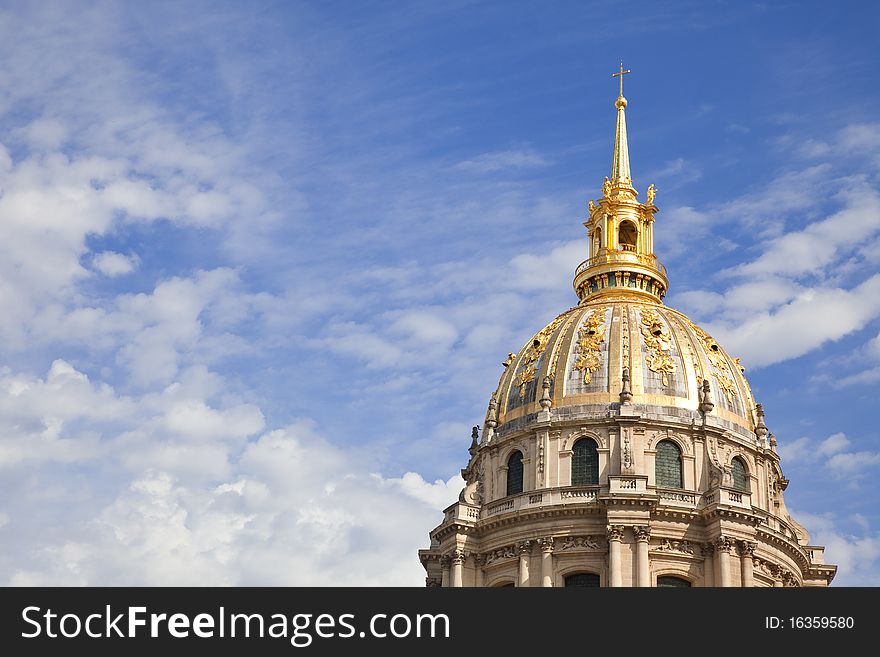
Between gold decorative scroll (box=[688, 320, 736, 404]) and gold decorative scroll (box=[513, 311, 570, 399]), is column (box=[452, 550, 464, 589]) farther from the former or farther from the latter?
gold decorative scroll (box=[688, 320, 736, 404])

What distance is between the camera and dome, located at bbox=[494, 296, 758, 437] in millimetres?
101625

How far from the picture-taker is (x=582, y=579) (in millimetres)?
95125

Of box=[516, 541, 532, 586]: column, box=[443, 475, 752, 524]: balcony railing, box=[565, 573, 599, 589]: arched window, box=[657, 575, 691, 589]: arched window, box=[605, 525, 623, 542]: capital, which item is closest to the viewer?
box=[605, 525, 623, 542]: capital

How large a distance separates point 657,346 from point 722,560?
620 inches

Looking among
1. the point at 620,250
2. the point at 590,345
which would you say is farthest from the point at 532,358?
the point at 620,250

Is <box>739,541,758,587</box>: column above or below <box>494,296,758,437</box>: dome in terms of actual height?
below

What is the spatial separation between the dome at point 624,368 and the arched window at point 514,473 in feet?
7.36

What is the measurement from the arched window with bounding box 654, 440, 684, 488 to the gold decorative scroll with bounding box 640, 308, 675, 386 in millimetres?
4370

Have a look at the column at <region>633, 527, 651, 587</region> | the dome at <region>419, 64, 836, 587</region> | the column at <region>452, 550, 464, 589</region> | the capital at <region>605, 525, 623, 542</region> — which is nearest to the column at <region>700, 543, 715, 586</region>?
the dome at <region>419, 64, 836, 587</region>

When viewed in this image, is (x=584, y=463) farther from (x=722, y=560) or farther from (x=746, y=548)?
(x=746, y=548)

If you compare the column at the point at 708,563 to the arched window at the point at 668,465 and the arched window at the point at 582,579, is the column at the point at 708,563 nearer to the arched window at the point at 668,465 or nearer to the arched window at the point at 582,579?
the arched window at the point at 668,465

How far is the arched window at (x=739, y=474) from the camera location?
332 ft
